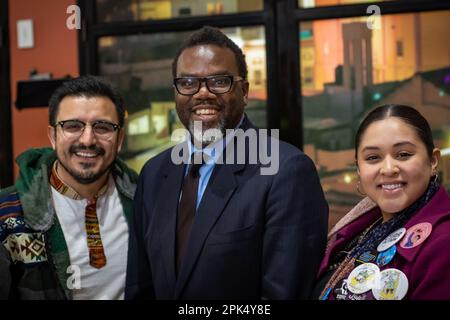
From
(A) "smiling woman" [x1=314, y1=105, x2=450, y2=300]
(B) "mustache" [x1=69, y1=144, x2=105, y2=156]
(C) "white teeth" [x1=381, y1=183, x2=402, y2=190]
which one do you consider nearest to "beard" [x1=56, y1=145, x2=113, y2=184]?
(B) "mustache" [x1=69, y1=144, x2=105, y2=156]

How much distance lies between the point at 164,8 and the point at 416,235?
2.32 m

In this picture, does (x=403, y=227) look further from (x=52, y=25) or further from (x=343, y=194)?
(x=52, y=25)

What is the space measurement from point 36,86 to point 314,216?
2266mm

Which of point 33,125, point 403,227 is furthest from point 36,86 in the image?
point 403,227

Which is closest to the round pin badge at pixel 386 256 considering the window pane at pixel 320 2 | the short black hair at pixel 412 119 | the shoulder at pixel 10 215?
the short black hair at pixel 412 119

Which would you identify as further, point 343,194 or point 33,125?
point 33,125

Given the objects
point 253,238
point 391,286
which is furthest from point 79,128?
point 391,286

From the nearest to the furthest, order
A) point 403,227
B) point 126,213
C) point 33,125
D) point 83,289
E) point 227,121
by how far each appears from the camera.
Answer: point 403,227 → point 227,121 → point 83,289 → point 126,213 → point 33,125

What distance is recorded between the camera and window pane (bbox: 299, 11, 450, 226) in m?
3.06

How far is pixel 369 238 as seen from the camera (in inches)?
66.2

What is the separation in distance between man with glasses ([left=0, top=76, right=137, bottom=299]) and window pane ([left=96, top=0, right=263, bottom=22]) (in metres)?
1.38

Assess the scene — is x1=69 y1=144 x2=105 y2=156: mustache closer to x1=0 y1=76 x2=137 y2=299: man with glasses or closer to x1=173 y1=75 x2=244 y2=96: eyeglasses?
x1=0 y1=76 x2=137 y2=299: man with glasses

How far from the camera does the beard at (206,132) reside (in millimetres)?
1752

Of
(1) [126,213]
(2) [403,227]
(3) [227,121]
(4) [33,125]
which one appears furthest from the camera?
(4) [33,125]
